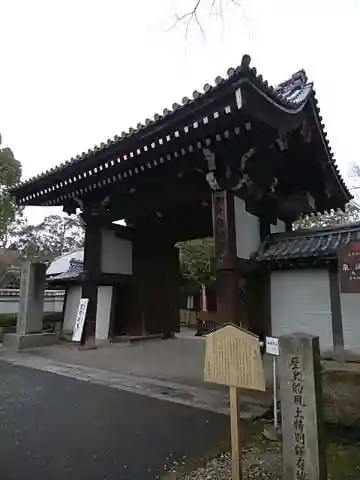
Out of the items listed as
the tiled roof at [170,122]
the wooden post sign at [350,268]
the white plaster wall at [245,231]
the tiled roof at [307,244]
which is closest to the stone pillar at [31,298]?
the tiled roof at [170,122]

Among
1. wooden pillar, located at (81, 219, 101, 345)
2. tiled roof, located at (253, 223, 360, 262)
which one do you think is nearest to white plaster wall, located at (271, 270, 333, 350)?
tiled roof, located at (253, 223, 360, 262)

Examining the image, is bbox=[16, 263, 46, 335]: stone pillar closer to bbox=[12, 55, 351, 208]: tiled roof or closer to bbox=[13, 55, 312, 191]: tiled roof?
bbox=[12, 55, 351, 208]: tiled roof

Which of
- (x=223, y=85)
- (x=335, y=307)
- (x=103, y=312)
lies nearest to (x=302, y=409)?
(x=223, y=85)

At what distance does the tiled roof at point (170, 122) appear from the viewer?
5336mm

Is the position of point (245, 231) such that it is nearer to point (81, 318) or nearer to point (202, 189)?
point (202, 189)

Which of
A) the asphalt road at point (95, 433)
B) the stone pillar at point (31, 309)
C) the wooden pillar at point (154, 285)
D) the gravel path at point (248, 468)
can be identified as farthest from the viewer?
the wooden pillar at point (154, 285)

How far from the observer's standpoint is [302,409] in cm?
255

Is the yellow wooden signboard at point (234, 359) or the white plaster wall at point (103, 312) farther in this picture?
the white plaster wall at point (103, 312)

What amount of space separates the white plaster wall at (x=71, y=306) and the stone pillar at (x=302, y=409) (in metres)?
10.2

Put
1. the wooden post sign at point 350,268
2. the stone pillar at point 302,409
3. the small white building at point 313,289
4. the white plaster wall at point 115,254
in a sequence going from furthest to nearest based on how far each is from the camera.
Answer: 1. the white plaster wall at point 115,254
2. the small white building at point 313,289
3. the wooden post sign at point 350,268
4. the stone pillar at point 302,409

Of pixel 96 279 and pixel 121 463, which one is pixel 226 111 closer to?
pixel 121 463

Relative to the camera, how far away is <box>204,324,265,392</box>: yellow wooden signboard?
8.97ft

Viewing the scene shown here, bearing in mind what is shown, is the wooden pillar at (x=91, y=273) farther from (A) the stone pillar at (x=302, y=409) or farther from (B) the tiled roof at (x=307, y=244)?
(A) the stone pillar at (x=302, y=409)

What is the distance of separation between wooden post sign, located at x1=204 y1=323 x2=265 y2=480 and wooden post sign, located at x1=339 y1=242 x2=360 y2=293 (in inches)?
130
